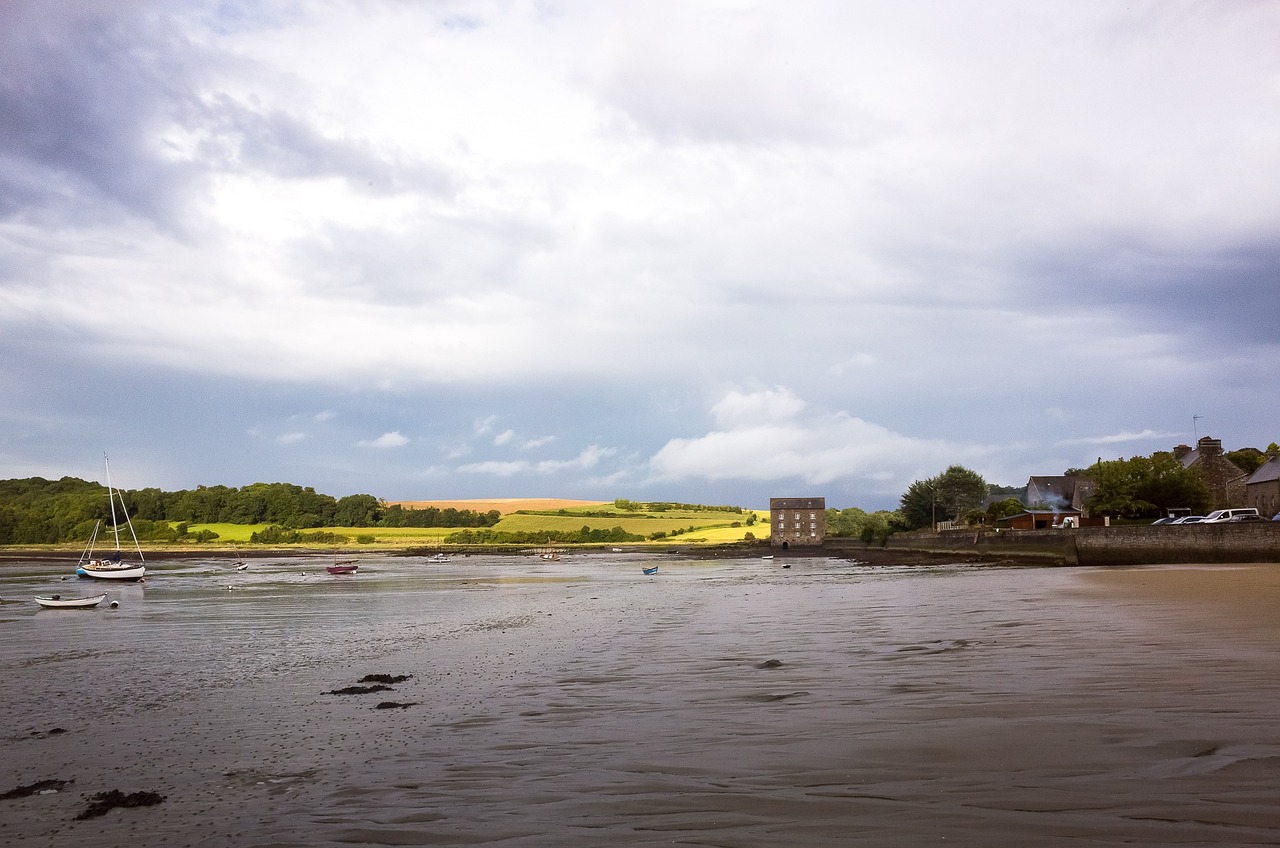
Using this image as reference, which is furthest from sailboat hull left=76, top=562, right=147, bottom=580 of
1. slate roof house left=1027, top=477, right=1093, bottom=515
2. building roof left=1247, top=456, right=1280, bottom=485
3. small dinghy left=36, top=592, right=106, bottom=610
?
slate roof house left=1027, top=477, right=1093, bottom=515

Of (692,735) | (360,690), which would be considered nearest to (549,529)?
(360,690)

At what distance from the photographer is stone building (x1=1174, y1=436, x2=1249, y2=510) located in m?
74.7

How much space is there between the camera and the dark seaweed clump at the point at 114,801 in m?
7.71

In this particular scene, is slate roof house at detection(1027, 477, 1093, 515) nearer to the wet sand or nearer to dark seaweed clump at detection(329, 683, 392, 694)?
the wet sand

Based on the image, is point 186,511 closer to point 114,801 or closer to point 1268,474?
point 1268,474

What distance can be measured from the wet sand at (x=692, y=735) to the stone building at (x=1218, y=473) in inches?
2457

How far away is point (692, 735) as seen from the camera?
30.9 ft

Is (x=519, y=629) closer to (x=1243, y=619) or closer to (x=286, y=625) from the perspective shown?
(x=286, y=625)

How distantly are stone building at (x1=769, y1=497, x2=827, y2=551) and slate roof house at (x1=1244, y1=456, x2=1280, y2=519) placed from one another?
76.2 metres

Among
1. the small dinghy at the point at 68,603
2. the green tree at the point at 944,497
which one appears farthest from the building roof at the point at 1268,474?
the small dinghy at the point at 68,603

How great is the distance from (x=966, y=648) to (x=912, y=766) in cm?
802

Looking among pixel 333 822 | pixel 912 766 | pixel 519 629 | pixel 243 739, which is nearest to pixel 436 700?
pixel 243 739

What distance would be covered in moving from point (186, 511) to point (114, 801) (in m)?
192

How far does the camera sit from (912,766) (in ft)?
24.8
